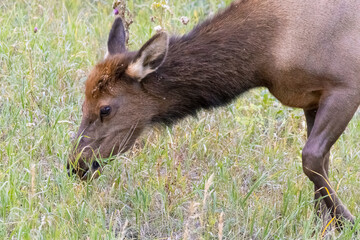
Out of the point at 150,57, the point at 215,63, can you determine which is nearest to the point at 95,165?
the point at 150,57

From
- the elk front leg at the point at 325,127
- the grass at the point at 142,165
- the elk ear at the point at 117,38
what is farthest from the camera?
the elk ear at the point at 117,38

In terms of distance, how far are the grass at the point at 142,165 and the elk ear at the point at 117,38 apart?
73 centimetres

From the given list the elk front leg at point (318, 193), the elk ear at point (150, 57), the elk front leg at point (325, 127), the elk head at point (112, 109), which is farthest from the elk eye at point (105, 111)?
the elk front leg at point (318, 193)

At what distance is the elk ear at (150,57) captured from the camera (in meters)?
5.82

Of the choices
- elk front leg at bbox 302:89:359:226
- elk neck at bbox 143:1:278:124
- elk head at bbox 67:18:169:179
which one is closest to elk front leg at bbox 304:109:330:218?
elk front leg at bbox 302:89:359:226

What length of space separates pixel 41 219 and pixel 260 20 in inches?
91.3

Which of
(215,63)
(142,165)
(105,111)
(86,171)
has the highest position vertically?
(215,63)

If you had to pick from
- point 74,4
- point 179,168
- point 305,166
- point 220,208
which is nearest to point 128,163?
point 179,168

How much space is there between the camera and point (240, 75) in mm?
6207

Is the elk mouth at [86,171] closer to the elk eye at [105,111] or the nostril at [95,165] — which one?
the nostril at [95,165]

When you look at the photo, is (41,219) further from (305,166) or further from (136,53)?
(305,166)

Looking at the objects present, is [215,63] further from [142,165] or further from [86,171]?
[86,171]

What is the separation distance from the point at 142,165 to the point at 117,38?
1089 millimetres

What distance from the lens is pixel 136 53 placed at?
6.06 meters
